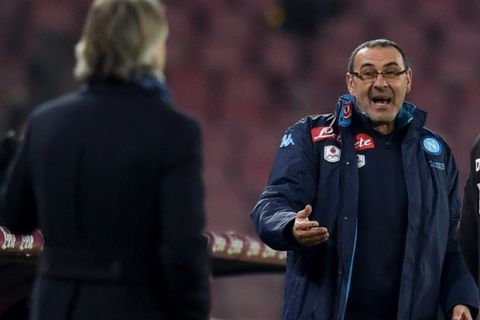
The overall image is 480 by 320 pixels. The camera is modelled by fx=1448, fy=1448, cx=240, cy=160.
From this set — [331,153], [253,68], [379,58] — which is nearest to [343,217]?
[331,153]

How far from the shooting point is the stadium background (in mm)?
8750

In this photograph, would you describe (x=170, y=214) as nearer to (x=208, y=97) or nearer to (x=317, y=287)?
(x=317, y=287)

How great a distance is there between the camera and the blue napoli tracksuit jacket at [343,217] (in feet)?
14.6

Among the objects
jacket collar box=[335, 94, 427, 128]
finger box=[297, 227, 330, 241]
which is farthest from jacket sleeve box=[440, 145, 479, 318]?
finger box=[297, 227, 330, 241]

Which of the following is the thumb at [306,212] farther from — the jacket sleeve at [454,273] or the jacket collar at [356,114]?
the jacket sleeve at [454,273]

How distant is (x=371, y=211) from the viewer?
454 centimetres

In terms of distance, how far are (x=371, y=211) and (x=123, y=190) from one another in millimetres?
1391

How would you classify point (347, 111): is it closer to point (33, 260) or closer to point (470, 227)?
point (470, 227)

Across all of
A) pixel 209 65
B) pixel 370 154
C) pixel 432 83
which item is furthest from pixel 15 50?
pixel 370 154

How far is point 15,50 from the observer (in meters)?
8.70

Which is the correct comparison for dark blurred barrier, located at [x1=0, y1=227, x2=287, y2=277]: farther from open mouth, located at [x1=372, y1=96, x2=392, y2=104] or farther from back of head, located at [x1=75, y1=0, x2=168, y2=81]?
back of head, located at [x1=75, y1=0, x2=168, y2=81]

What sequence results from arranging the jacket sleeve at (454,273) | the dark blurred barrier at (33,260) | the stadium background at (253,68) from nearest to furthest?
the jacket sleeve at (454,273) → the dark blurred barrier at (33,260) → the stadium background at (253,68)

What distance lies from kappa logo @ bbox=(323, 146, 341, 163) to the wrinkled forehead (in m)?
0.31

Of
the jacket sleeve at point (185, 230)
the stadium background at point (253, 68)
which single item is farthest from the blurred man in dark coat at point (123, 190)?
the stadium background at point (253, 68)
